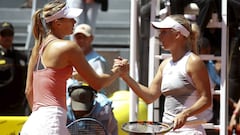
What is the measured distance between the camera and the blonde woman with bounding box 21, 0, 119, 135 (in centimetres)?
461

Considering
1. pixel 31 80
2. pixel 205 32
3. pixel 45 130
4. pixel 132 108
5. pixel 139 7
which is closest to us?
pixel 45 130

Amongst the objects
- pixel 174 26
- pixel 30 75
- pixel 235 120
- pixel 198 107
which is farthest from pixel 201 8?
pixel 30 75

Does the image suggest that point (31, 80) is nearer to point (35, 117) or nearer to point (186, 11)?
point (35, 117)

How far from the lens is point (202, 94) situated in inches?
191

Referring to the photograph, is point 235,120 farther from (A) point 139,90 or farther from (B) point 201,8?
(A) point 139,90

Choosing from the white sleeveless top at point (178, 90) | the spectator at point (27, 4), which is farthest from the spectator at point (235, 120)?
the spectator at point (27, 4)

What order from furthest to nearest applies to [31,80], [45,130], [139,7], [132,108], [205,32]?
[205,32] → [139,7] → [132,108] → [31,80] → [45,130]

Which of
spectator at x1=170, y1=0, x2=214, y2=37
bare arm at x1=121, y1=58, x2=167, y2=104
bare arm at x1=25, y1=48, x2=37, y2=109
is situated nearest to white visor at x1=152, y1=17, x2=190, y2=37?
bare arm at x1=121, y1=58, x2=167, y2=104

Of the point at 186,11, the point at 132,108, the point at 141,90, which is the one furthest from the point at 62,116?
the point at 186,11

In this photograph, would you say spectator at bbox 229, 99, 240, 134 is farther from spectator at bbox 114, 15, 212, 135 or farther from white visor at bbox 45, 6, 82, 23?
white visor at bbox 45, 6, 82, 23

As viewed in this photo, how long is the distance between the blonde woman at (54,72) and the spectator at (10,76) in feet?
14.8

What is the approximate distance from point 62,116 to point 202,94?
0.98 meters

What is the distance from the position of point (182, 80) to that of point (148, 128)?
458 millimetres

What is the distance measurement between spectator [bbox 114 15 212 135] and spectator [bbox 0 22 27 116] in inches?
172
